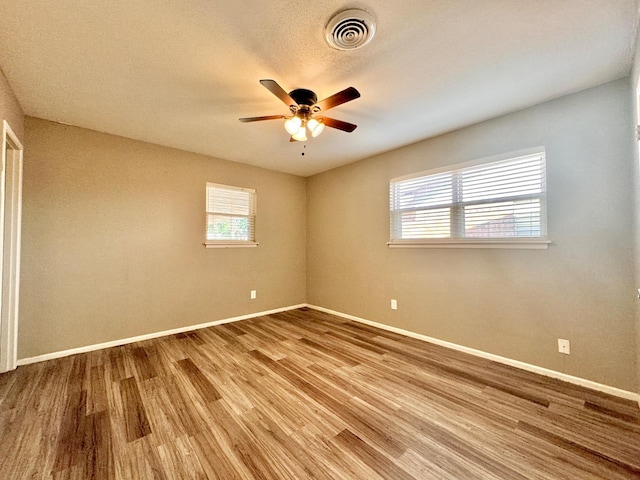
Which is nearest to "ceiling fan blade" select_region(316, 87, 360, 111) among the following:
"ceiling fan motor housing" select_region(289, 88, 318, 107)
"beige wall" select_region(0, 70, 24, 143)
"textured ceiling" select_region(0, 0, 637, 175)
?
"ceiling fan motor housing" select_region(289, 88, 318, 107)

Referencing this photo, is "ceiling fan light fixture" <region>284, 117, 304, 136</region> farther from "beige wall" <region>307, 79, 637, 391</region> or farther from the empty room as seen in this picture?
"beige wall" <region>307, 79, 637, 391</region>

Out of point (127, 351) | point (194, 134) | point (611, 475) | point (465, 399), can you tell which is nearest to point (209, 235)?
point (194, 134)

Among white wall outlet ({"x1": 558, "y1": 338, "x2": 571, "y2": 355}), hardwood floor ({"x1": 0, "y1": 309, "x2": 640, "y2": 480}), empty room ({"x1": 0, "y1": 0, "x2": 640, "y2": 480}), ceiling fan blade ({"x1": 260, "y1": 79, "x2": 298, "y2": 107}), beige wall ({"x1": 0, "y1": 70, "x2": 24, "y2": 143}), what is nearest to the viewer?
hardwood floor ({"x1": 0, "y1": 309, "x2": 640, "y2": 480})

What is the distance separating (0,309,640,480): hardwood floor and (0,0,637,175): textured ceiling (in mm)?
2512

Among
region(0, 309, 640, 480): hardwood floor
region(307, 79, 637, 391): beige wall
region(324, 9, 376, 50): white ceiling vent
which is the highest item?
region(324, 9, 376, 50): white ceiling vent

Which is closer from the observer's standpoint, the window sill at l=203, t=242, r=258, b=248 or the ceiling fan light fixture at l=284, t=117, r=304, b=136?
the ceiling fan light fixture at l=284, t=117, r=304, b=136

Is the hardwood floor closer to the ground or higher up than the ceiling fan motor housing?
closer to the ground

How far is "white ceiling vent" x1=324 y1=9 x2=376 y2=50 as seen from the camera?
1.49 m

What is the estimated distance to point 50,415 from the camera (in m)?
1.81

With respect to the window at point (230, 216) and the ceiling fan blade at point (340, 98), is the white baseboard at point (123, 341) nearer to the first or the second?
the window at point (230, 216)

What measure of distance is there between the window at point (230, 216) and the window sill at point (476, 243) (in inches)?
89.5

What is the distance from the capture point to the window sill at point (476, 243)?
241 centimetres

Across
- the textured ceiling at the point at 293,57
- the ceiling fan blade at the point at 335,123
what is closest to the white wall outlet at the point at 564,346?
the textured ceiling at the point at 293,57

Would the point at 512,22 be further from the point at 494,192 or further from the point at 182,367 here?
the point at 182,367
